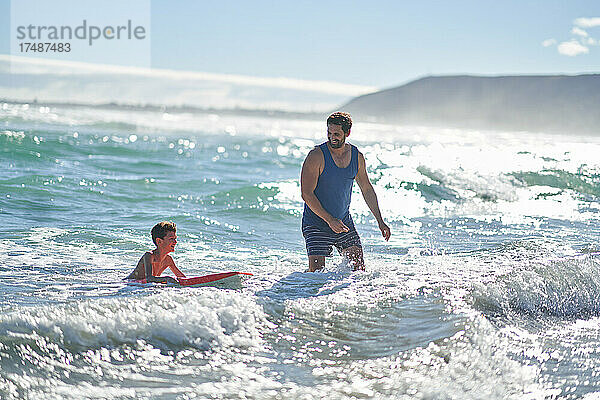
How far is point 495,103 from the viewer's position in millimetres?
148500

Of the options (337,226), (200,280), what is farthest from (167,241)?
(337,226)

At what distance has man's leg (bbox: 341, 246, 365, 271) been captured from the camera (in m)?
5.80

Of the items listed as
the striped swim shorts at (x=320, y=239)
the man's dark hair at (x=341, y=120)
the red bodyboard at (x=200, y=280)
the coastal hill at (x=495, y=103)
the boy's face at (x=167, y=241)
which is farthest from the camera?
the coastal hill at (x=495, y=103)

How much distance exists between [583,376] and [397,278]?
2165 millimetres

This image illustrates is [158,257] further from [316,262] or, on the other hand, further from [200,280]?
[316,262]

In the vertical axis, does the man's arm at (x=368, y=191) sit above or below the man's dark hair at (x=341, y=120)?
below

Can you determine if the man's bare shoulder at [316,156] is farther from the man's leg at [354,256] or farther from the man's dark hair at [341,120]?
the man's leg at [354,256]

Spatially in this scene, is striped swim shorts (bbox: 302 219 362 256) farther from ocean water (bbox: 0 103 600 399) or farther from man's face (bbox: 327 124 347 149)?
man's face (bbox: 327 124 347 149)

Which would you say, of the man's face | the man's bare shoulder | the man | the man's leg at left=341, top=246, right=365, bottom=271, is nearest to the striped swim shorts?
the man

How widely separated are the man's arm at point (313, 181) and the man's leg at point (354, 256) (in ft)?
1.50

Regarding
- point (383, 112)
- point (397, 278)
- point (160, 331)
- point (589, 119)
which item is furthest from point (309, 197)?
point (383, 112)

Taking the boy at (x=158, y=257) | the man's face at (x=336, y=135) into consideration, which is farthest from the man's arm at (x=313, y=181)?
the boy at (x=158, y=257)

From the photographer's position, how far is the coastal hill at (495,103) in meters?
129

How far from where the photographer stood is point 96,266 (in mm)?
6566
